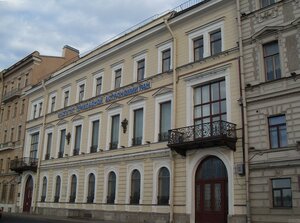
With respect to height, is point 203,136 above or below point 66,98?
below

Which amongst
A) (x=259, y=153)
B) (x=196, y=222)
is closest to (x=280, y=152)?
(x=259, y=153)

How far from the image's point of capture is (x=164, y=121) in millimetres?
23969

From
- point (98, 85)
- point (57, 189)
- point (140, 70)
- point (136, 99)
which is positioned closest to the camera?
→ point (136, 99)

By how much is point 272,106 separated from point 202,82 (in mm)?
4921

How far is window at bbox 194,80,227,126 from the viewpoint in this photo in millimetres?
20938

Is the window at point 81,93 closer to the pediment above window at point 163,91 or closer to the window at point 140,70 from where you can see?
the window at point 140,70

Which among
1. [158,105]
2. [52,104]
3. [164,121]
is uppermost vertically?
[52,104]

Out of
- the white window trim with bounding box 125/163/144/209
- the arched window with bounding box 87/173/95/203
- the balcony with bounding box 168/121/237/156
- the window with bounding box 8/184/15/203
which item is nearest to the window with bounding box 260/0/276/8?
the balcony with bounding box 168/121/237/156

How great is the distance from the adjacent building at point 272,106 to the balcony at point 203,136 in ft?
3.23

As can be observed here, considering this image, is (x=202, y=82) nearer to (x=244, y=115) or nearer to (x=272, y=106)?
(x=244, y=115)

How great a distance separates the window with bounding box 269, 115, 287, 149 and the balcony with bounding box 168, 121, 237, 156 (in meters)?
1.90

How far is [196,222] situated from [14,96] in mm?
28614

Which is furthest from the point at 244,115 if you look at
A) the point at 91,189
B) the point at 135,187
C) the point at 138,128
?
the point at 91,189

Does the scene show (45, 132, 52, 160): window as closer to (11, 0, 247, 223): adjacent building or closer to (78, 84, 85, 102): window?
(11, 0, 247, 223): adjacent building
